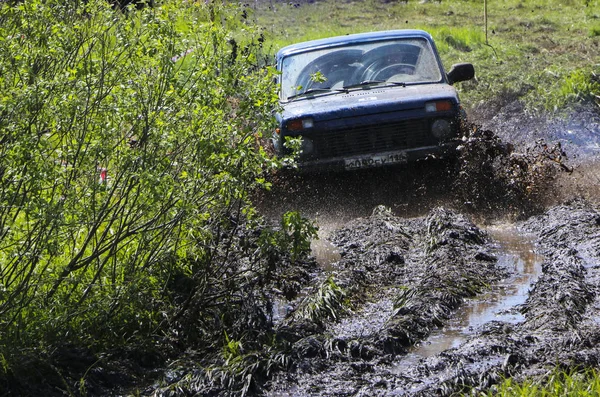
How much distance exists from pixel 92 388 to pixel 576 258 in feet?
13.2

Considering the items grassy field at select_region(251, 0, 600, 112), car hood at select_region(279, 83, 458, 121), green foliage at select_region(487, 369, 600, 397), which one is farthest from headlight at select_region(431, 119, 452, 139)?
green foliage at select_region(487, 369, 600, 397)

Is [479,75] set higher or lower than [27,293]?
lower

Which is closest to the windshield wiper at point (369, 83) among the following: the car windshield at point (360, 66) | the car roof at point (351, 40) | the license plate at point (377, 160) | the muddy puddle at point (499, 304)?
the car windshield at point (360, 66)

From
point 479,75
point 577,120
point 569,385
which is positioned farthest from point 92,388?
point 479,75

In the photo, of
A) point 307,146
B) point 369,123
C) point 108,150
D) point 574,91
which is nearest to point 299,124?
point 307,146

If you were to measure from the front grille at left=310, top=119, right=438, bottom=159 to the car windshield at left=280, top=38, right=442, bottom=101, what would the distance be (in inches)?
30.9

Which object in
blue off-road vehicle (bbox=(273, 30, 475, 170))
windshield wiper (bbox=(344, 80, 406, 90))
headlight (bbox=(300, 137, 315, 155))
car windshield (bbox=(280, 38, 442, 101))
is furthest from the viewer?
car windshield (bbox=(280, 38, 442, 101))

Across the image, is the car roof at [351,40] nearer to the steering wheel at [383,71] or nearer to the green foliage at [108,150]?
the steering wheel at [383,71]

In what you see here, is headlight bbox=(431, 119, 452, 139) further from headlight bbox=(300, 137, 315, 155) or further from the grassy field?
the grassy field

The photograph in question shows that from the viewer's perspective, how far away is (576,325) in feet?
20.7

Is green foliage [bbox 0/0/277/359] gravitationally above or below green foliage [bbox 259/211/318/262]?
above

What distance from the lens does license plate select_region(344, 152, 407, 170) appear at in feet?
33.8

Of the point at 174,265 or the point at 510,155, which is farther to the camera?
the point at 510,155

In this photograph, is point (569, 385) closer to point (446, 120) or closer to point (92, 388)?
point (92, 388)
